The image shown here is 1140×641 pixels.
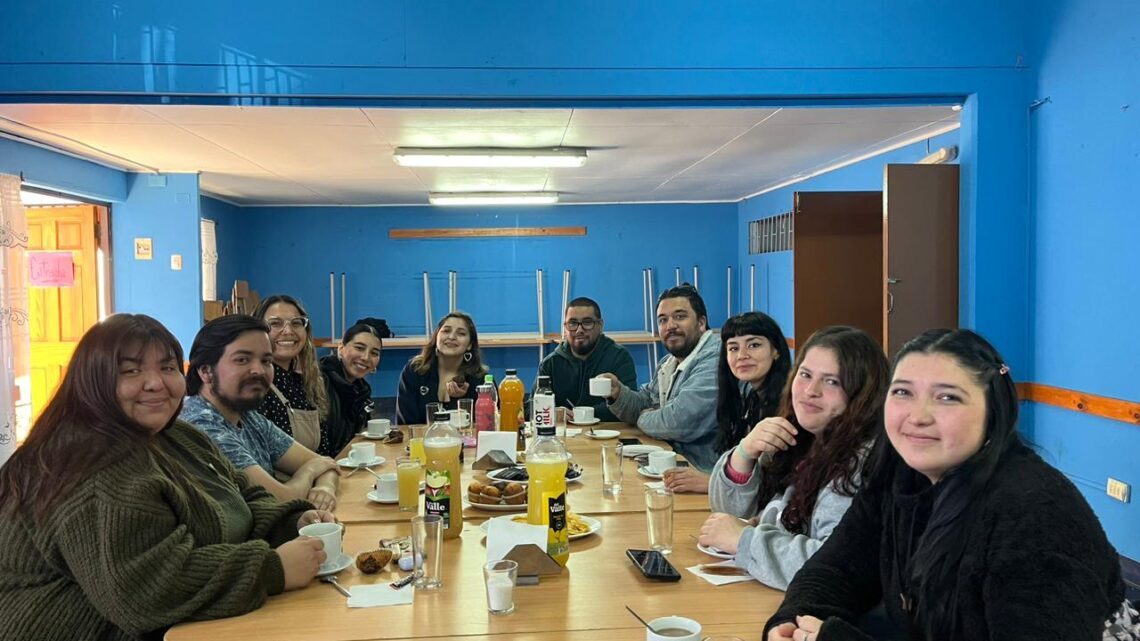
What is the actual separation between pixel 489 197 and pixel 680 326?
494cm

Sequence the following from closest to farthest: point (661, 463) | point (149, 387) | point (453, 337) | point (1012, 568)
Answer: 1. point (1012, 568)
2. point (149, 387)
3. point (661, 463)
4. point (453, 337)

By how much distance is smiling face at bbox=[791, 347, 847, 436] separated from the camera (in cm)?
194

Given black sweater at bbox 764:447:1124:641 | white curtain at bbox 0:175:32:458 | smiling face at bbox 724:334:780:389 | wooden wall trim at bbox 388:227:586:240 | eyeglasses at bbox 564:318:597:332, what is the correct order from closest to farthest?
black sweater at bbox 764:447:1124:641 → smiling face at bbox 724:334:780:389 → eyeglasses at bbox 564:318:597:332 → white curtain at bbox 0:175:32:458 → wooden wall trim at bbox 388:227:586:240

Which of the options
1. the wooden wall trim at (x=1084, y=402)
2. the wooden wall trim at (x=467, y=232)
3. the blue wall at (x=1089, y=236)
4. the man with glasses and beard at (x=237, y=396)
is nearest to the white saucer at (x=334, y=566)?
the man with glasses and beard at (x=237, y=396)

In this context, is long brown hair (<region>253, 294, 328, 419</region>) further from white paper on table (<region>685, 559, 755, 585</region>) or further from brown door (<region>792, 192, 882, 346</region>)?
brown door (<region>792, 192, 882, 346</region>)

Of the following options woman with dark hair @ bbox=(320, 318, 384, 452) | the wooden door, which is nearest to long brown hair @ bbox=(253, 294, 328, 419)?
woman with dark hair @ bbox=(320, 318, 384, 452)

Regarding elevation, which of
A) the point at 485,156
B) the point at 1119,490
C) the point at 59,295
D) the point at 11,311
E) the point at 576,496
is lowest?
the point at 1119,490

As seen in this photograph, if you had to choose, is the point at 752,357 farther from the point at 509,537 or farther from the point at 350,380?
the point at 350,380

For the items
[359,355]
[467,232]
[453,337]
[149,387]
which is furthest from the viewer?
[467,232]

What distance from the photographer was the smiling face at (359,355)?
13.2 ft

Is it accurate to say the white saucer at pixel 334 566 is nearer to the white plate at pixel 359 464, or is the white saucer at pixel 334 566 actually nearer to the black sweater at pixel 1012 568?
the black sweater at pixel 1012 568

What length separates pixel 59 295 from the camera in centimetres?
662

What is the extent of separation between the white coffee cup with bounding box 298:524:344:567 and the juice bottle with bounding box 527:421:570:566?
1.53ft

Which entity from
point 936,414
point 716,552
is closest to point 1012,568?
point 936,414
